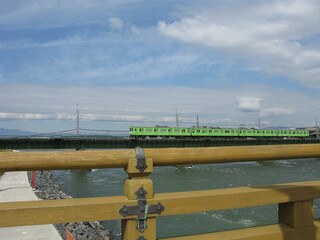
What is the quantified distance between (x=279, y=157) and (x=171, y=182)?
25.7 metres

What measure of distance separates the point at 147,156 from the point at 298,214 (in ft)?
5.05

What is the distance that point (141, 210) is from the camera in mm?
2018

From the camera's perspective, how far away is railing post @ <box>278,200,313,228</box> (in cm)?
249

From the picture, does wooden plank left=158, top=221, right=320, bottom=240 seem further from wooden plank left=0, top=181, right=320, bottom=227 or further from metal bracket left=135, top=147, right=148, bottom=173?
metal bracket left=135, top=147, right=148, bottom=173

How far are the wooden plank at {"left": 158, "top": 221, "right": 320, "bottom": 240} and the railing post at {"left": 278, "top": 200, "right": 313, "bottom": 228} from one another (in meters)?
0.04

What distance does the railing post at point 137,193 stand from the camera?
2.02m

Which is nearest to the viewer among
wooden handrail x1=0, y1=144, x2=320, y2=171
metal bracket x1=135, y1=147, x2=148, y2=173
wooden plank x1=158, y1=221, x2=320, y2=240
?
wooden handrail x1=0, y1=144, x2=320, y2=171

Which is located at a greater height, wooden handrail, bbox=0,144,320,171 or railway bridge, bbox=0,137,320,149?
wooden handrail, bbox=0,144,320,171

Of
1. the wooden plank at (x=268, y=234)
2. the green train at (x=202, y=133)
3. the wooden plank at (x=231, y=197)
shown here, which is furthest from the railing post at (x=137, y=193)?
the green train at (x=202, y=133)

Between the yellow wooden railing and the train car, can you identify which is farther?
the train car

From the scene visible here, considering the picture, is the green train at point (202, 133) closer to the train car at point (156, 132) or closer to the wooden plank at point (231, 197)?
the train car at point (156, 132)

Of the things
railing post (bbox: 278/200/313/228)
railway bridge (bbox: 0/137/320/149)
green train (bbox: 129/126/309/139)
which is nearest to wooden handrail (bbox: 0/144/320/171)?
railing post (bbox: 278/200/313/228)

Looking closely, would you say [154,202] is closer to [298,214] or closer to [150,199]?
[150,199]

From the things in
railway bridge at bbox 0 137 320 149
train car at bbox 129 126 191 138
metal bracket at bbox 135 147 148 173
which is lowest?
railway bridge at bbox 0 137 320 149
